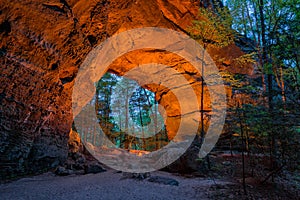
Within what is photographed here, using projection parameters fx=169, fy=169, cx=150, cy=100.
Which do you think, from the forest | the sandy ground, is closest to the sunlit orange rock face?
the forest

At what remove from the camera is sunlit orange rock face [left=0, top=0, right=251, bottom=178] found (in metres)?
4.65

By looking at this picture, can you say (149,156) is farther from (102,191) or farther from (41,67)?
(41,67)

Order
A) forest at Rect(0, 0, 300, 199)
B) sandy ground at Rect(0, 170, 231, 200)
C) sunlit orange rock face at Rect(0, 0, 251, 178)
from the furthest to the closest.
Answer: sunlit orange rock face at Rect(0, 0, 251, 178) → forest at Rect(0, 0, 300, 199) → sandy ground at Rect(0, 170, 231, 200)

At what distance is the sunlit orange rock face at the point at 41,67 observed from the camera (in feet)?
15.3

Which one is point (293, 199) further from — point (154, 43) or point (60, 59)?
point (154, 43)

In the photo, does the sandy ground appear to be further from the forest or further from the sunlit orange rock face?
the sunlit orange rock face

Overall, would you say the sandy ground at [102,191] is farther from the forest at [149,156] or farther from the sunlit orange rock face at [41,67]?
the sunlit orange rock face at [41,67]

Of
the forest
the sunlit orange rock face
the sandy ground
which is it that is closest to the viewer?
the sandy ground

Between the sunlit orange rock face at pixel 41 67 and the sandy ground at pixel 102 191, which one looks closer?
the sandy ground at pixel 102 191

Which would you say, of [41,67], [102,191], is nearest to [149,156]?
[102,191]

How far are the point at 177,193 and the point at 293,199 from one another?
265 centimetres

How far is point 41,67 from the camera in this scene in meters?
5.62

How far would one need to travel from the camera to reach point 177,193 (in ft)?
13.5

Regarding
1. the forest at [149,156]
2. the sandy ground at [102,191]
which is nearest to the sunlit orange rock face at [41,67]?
the forest at [149,156]
